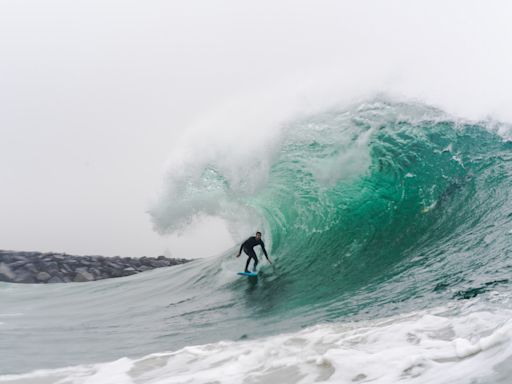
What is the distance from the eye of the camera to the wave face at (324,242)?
278 inches

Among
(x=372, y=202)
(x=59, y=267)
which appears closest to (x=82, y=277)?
(x=59, y=267)

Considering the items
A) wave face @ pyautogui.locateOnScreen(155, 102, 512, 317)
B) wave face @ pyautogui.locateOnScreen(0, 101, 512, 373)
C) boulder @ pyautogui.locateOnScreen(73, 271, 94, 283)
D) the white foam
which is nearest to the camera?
the white foam

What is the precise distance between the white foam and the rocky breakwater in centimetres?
1512

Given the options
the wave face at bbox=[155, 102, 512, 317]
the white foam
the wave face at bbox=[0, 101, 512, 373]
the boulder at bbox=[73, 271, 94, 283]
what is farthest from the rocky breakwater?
the white foam

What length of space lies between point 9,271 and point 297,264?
14502 millimetres

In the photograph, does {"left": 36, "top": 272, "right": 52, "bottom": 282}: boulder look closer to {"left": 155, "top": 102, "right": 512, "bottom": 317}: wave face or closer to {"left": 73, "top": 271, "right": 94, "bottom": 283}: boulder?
{"left": 73, "top": 271, "right": 94, "bottom": 283}: boulder

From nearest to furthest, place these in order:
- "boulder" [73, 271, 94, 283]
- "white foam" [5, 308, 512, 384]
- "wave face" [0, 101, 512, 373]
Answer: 1. "white foam" [5, 308, 512, 384]
2. "wave face" [0, 101, 512, 373]
3. "boulder" [73, 271, 94, 283]

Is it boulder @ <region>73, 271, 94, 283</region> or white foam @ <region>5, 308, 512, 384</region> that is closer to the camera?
white foam @ <region>5, 308, 512, 384</region>

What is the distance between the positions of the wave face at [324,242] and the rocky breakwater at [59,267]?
385 cm

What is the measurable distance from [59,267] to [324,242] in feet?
46.5

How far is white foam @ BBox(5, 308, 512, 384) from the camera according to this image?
393 cm

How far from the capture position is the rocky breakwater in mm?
19531

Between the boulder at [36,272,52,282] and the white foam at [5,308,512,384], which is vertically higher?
the boulder at [36,272,52,282]

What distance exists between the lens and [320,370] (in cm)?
438
